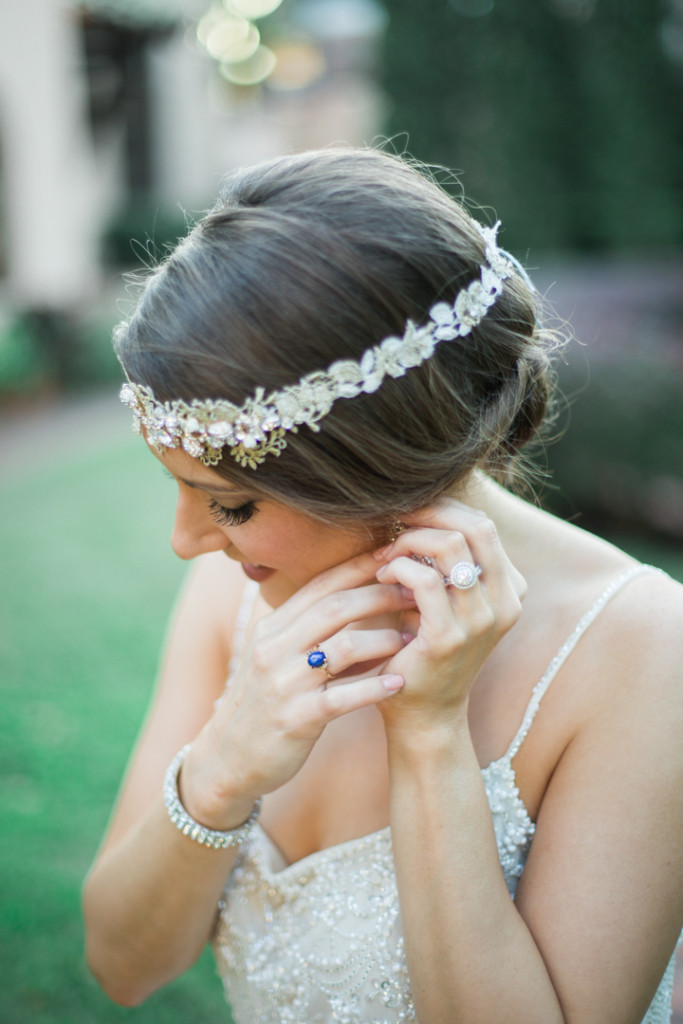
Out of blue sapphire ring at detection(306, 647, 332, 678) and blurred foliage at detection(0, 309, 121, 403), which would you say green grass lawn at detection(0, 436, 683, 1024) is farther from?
blurred foliage at detection(0, 309, 121, 403)

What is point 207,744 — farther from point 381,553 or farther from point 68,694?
point 68,694

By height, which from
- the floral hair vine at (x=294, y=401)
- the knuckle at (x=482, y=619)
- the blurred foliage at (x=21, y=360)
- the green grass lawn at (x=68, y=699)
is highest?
the floral hair vine at (x=294, y=401)

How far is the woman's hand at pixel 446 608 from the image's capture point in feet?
5.25

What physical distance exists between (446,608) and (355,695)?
237 millimetres

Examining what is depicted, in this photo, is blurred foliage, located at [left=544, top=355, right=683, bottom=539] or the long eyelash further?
blurred foliage, located at [left=544, top=355, right=683, bottom=539]

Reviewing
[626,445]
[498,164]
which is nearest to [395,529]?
[626,445]

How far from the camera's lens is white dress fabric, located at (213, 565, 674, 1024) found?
184 centimetres

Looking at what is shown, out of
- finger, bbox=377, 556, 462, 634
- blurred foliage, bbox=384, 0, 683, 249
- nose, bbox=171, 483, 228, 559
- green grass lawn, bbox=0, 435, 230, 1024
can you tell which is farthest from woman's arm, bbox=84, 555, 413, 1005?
blurred foliage, bbox=384, 0, 683, 249

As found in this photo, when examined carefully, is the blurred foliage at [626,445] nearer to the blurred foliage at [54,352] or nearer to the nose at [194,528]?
the nose at [194,528]

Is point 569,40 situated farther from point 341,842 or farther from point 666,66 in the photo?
point 341,842

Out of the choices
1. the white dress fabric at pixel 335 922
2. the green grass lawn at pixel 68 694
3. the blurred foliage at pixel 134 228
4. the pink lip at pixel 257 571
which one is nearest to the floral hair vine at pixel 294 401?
the pink lip at pixel 257 571

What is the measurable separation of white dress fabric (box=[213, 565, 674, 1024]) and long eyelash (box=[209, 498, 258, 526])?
734 millimetres

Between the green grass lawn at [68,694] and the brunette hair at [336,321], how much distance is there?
2.59 m

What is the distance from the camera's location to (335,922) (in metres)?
1.92
